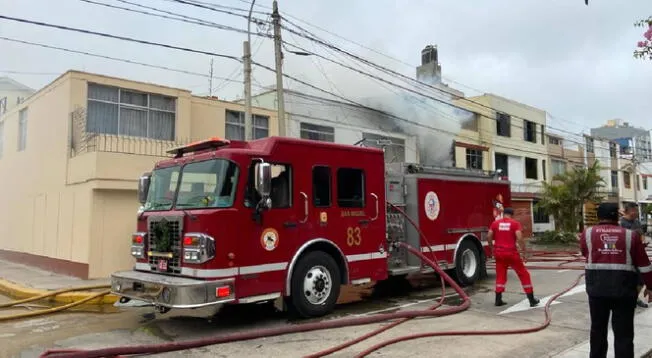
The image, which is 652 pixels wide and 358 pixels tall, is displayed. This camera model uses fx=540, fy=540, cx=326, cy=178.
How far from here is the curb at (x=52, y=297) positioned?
9.59 m

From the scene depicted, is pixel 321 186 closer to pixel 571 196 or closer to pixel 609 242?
pixel 609 242

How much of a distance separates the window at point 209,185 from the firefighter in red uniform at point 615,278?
4.02 metres

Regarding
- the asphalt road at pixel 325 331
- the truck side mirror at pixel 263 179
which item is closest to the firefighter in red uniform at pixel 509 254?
the asphalt road at pixel 325 331

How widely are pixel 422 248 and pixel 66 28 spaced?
845cm

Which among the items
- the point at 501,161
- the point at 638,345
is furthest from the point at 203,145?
the point at 501,161

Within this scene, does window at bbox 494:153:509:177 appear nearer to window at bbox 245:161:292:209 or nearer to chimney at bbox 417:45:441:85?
chimney at bbox 417:45:441:85

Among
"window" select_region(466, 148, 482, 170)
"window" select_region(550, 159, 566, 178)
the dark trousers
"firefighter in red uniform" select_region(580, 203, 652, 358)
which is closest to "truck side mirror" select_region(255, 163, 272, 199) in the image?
"firefighter in red uniform" select_region(580, 203, 652, 358)

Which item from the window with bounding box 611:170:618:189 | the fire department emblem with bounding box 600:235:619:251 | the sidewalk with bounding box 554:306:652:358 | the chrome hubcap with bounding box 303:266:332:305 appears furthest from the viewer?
the window with bounding box 611:170:618:189

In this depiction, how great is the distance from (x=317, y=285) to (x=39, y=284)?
23.5 ft

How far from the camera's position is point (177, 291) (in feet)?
20.1

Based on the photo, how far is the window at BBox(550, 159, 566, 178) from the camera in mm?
38263

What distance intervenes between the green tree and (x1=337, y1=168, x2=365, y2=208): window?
65.8ft

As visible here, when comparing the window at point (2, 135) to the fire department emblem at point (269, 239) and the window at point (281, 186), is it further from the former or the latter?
the fire department emblem at point (269, 239)

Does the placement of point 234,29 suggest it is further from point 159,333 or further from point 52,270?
point 159,333
